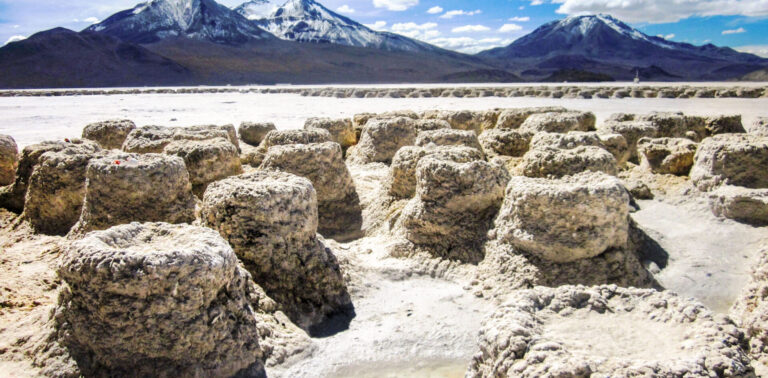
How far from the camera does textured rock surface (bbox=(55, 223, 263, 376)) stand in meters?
2.38

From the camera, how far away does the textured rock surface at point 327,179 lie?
4.93 meters

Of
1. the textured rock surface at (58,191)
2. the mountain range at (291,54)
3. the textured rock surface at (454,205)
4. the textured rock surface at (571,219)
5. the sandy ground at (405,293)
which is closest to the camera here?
the sandy ground at (405,293)

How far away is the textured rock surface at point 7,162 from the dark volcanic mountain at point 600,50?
201ft

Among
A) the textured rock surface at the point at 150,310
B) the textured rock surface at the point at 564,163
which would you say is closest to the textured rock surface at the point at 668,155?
the textured rock surface at the point at 564,163

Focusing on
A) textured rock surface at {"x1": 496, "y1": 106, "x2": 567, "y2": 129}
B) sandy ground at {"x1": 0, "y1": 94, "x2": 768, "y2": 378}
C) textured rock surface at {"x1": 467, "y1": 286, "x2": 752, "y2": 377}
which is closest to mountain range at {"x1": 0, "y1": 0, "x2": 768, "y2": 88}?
textured rock surface at {"x1": 496, "y1": 106, "x2": 567, "y2": 129}

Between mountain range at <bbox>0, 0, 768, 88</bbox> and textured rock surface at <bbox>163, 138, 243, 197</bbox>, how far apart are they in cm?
3312

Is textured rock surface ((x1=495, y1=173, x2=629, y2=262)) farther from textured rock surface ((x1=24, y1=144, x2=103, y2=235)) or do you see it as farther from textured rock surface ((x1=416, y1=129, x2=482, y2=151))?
textured rock surface ((x1=24, y1=144, x2=103, y2=235))

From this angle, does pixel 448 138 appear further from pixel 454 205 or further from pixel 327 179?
pixel 454 205

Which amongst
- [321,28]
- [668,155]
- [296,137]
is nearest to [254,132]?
[296,137]

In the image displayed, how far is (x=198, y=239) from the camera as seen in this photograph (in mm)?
2686

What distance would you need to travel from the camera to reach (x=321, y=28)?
2965 inches

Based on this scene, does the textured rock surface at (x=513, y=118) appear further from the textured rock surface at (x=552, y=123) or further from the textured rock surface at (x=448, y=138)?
the textured rock surface at (x=448, y=138)

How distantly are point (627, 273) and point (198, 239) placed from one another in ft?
8.51

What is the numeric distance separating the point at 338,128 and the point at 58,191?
369 centimetres
